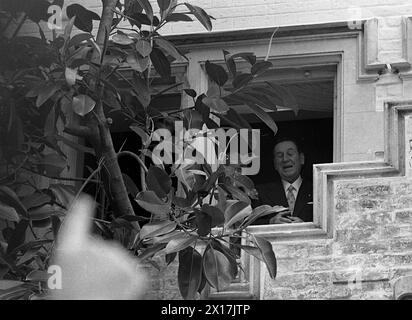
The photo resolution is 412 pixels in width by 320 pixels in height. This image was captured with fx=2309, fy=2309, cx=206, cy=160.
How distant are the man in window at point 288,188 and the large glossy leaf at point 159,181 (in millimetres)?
875

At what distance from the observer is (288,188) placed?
12141 millimetres

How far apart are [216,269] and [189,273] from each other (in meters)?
0.19

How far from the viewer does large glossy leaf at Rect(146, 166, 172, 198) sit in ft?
37.0

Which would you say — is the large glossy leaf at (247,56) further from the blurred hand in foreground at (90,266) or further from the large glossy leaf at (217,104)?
the blurred hand in foreground at (90,266)

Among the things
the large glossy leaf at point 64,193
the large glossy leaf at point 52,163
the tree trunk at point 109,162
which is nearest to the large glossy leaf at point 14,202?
the large glossy leaf at point 64,193

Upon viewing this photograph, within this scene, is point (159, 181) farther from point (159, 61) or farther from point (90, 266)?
point (159, 61)

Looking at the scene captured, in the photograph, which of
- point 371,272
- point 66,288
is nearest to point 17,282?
point 66,288

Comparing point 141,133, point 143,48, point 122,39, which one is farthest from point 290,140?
point 122,39

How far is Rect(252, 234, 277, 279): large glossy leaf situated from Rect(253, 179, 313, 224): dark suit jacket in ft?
2.63
